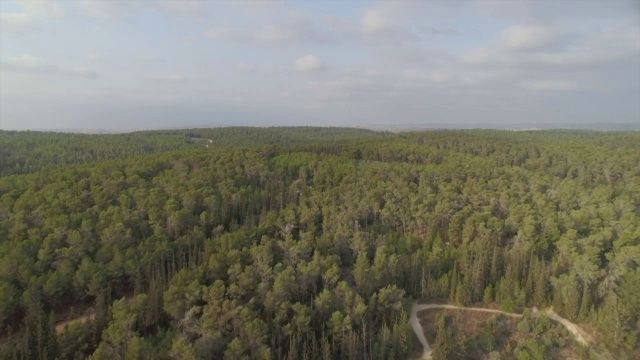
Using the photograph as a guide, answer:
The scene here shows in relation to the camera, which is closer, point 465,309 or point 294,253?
point 465,309

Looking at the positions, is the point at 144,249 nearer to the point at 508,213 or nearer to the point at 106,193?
the point at 106,193

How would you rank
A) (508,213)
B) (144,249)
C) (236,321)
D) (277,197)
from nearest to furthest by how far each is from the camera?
(236,321), (144,249), (508,213), (277,197)

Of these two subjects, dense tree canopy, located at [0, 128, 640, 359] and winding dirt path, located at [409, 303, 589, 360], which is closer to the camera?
dense tree canopy, located at [0, 128, 640, 359]

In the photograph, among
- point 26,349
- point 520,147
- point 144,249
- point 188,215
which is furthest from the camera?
point 520,147

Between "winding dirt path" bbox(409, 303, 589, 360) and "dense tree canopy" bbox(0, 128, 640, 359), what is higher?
"dense tree canopy" bbox(0, 128, 640, 359)

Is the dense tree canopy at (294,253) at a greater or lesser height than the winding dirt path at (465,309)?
greater

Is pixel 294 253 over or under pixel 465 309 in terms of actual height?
over

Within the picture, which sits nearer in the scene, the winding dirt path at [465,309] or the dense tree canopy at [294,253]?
the dense tree canopy at [294,253]

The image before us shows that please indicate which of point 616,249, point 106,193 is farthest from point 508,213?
point 106,193
